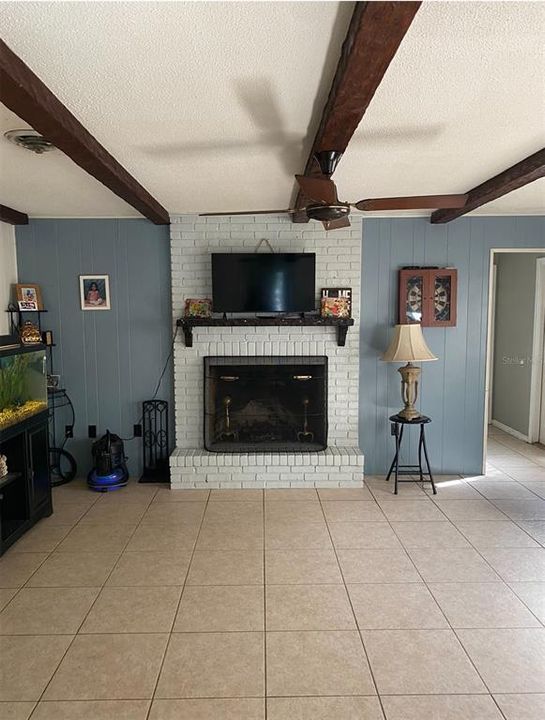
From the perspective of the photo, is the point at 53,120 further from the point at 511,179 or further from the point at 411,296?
the point at 411,296

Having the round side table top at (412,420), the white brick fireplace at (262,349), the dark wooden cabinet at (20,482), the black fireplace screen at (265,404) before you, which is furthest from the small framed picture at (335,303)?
the dark wooden cabinet at (20,482)

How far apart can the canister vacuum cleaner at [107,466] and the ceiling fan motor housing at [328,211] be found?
2.77 metres


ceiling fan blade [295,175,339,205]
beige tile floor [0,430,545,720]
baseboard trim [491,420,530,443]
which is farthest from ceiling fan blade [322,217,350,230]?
baseboard trim [491,420,530,443]

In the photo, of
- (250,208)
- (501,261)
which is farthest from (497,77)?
(501,261)

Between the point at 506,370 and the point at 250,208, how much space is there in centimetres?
415

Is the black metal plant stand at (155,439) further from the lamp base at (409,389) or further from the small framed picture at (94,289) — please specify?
the lamp base at (409,389)

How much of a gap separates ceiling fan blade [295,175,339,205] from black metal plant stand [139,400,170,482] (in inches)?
107

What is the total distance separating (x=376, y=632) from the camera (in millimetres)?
2379

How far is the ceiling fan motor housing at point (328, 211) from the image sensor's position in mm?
2562

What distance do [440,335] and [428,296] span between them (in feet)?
1.27

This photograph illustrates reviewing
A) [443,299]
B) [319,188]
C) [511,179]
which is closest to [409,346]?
[443,299]

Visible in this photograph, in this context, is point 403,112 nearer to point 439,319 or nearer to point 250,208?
point 250,208

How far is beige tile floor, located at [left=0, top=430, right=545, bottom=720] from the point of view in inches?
78.2

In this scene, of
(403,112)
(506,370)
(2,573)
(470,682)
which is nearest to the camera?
(470,682)
